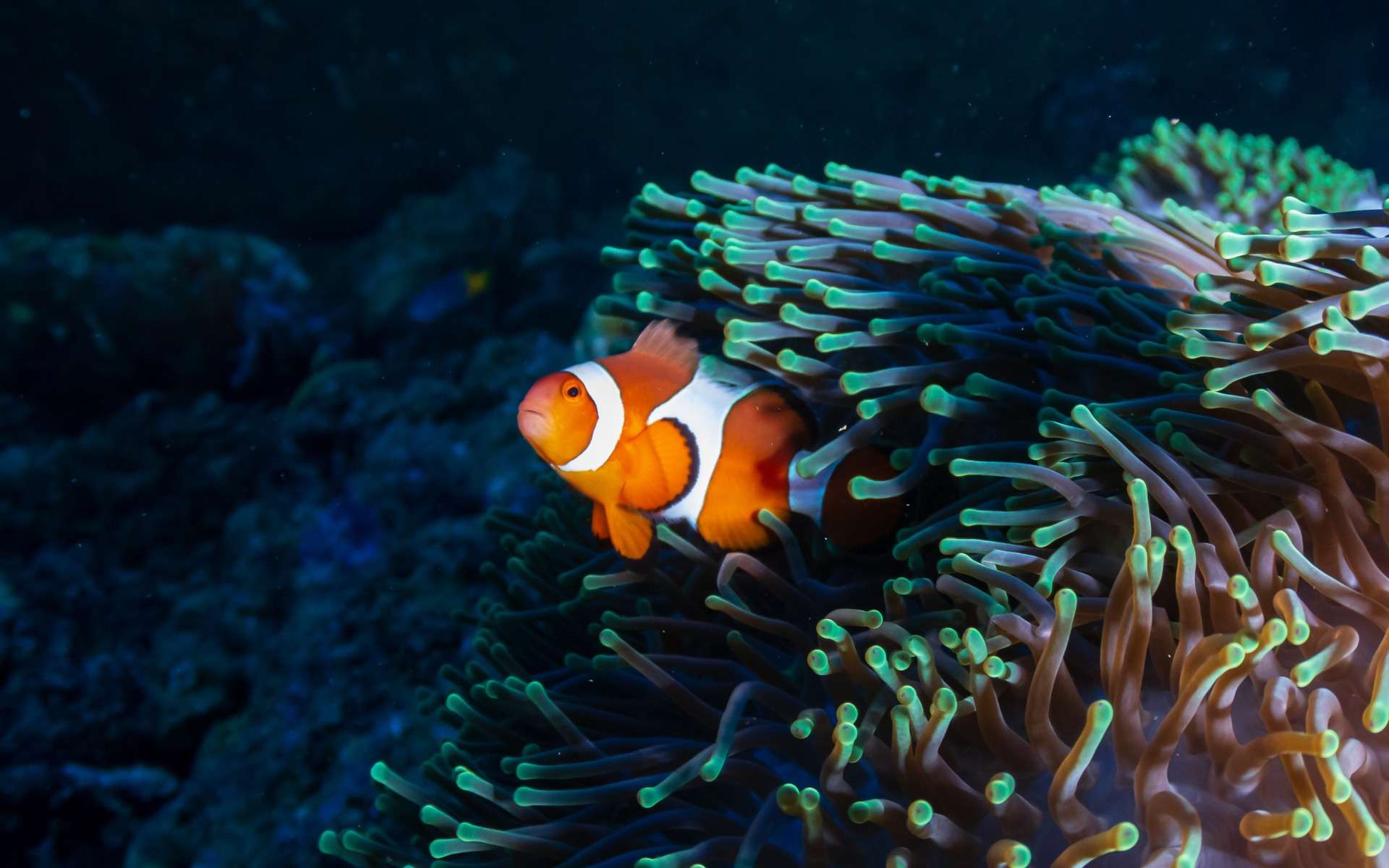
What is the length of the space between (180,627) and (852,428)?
2466 mm

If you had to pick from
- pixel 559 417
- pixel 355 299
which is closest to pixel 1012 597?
pixel 559 417

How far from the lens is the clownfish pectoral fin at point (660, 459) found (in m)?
1.30

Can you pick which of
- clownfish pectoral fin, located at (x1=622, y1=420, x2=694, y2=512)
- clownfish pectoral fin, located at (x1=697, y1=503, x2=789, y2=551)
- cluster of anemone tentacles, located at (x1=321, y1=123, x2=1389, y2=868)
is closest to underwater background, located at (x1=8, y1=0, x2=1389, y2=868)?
cluster of anemone tentacles, located at (x1=321, y1=123, x2=1389, y2=868)

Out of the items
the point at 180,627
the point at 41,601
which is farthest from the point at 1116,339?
the point at 41,601

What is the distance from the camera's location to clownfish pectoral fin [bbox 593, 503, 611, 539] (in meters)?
1.36

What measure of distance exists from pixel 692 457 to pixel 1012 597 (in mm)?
480

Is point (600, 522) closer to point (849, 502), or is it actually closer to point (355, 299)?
point (849, 502)

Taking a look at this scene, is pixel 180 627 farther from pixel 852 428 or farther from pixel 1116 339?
pixel 1116 339

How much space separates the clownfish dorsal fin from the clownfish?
34 millimetres

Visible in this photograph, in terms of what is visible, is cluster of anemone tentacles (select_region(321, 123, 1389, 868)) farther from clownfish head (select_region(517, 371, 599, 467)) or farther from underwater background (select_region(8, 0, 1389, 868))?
clownfish head (select_region(517, 371, 599, 467))

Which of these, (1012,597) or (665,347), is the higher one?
(665,347)

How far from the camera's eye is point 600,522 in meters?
1.38

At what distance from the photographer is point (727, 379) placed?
1.42 metres

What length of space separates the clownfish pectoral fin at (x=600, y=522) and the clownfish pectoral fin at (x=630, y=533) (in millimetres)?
22
